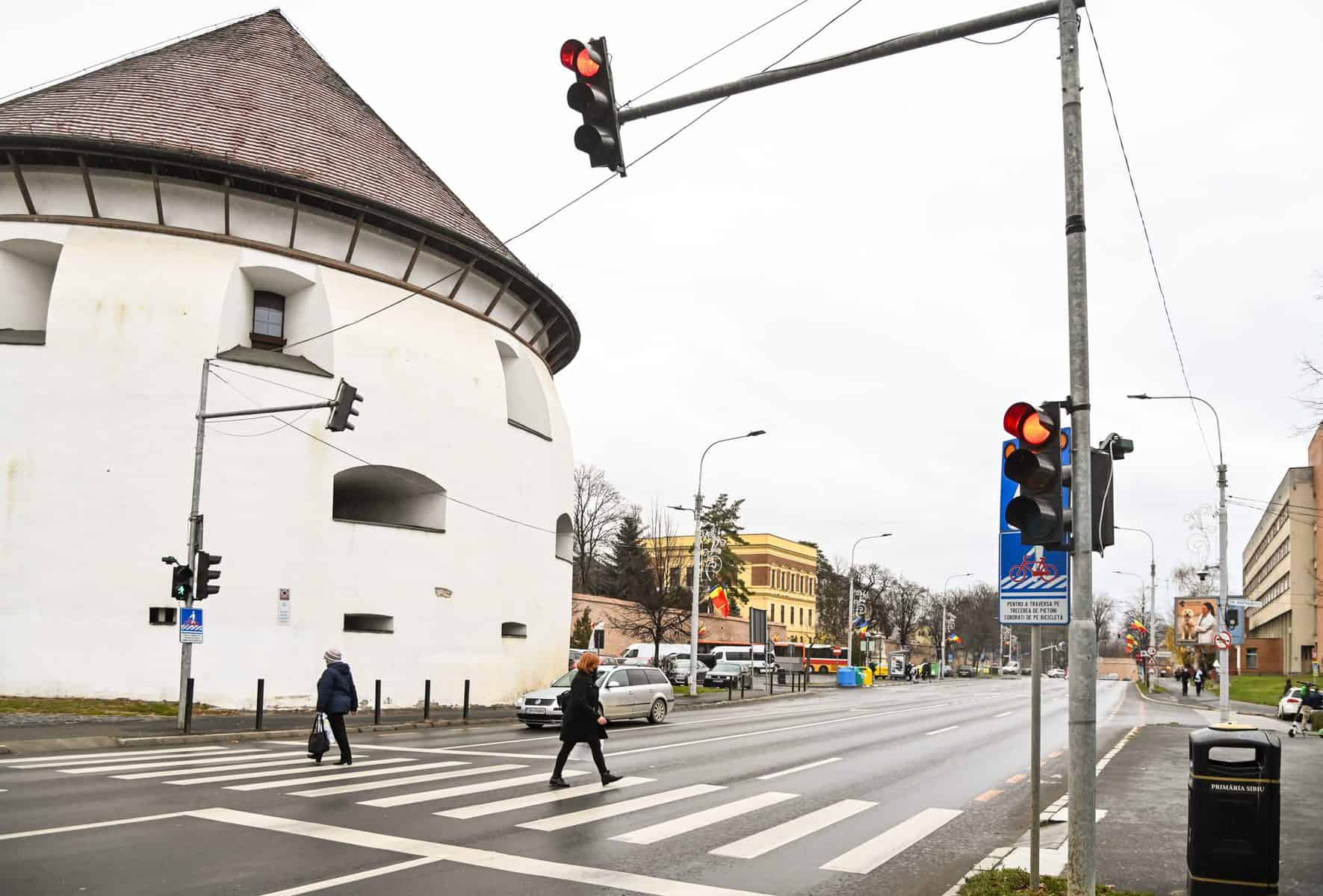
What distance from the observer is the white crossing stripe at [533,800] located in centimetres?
1070

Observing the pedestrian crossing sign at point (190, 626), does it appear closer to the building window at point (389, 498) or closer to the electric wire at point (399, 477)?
the electric wire at point (399, 477)

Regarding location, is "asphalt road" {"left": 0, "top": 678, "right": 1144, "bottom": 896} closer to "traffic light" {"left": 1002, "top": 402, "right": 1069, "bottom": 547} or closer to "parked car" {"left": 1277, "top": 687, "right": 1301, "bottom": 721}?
"traffic light" {"left": 1002, "top": 402, "right": 1069, "bottom": 547}

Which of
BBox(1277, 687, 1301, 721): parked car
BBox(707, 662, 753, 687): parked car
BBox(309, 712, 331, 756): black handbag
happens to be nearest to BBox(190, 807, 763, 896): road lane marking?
BBox(309, 712, 331, 756): black handbag

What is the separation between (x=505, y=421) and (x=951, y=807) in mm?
25276

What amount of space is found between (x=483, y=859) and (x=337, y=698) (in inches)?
272

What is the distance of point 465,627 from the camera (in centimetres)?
3272

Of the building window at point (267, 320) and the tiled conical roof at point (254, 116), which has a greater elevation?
the tiled conical roof at point (254, 116)

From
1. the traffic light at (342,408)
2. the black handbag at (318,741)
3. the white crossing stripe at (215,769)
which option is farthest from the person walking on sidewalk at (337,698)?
the traffic light at (342,408)

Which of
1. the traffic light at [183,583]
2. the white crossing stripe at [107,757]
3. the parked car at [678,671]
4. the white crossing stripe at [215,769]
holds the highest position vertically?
the traffic light at [183,583]

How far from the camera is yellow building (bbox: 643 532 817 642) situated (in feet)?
320

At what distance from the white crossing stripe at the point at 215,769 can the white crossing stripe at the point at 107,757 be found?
1.63m

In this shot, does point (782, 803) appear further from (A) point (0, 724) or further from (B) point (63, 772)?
(A) point (0, 724)

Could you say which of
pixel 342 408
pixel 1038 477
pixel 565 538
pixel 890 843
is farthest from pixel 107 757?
pixel 565 538

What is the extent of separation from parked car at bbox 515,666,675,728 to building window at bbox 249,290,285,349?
529 inches
